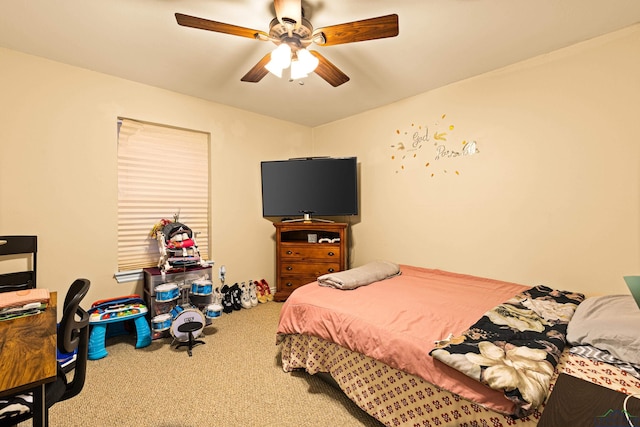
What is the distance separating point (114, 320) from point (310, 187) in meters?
2.41

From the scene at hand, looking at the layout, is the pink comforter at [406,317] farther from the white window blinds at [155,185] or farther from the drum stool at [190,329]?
the white window blinds at [155,185]

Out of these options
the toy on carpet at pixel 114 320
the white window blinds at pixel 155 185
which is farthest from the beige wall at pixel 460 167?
the toy on carpet at pixel 114 320

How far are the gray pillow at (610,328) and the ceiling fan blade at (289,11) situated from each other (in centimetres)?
220

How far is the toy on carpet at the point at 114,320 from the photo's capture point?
2318 millimetres

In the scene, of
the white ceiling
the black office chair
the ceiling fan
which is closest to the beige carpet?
the black office chair

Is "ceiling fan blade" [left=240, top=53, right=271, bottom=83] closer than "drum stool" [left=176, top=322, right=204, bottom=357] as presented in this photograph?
Yes

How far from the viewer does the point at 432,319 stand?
5.66 feet

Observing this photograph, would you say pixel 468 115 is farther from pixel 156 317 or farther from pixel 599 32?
pixel 156 317

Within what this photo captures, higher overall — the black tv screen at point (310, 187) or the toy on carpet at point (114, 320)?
the black tv screen at point (310, 187)

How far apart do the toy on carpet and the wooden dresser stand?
1.53 metres

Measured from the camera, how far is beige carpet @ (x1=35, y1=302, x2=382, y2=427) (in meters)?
1.66

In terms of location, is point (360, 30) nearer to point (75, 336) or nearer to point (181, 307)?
point (75, 336)

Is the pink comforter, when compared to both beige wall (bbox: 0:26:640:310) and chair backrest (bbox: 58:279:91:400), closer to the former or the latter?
beige wall (bbox: 0:26:640:310)

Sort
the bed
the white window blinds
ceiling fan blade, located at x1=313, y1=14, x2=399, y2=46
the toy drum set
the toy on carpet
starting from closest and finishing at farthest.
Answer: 1. the bed
2. ceiling fan blade, located at x1=313, y1=14, x2=399, y2=46
3. the toy on carpet
4. the toy drum set
5. the white window blinds
